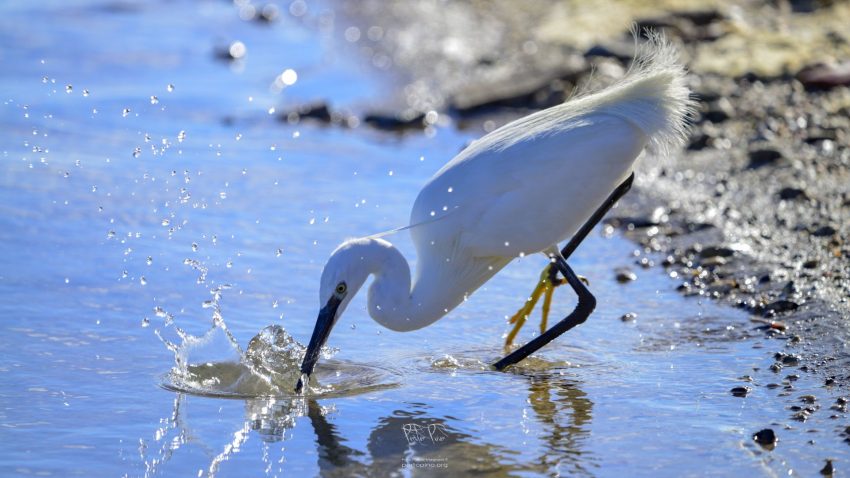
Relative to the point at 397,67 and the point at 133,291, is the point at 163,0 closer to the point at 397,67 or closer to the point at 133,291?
the point at 397,67

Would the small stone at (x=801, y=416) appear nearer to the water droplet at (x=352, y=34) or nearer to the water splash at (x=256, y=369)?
the water splash at (x=256, y=369)

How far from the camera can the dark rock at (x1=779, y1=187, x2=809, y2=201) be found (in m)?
7.99

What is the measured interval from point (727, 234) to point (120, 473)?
15.1ft

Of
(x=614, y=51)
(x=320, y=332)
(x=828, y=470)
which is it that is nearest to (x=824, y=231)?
(x=828, y=470)

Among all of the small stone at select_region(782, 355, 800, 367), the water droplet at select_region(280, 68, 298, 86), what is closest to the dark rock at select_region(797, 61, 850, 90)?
the water droplet at select_region(280, 68, 298, 86)

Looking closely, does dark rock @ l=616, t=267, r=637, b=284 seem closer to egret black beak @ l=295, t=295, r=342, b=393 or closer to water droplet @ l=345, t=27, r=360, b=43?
egret black beak @ l=295, t=295, r=342, b=393

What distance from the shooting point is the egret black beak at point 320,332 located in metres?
5.37

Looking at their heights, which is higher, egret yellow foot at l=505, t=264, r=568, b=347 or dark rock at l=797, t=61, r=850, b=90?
dark rock at l=797, t=61, r=850, b=90

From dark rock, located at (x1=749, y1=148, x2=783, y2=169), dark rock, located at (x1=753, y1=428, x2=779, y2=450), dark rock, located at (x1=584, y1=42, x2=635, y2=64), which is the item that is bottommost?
dark rock, located at (x1=753, y1=428, x2=779, y2=450)

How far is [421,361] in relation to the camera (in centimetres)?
595

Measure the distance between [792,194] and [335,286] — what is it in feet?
13.3

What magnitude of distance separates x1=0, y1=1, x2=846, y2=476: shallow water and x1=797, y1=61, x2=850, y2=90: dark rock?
340 cm

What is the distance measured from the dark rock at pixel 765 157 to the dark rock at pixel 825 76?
2.01 meters

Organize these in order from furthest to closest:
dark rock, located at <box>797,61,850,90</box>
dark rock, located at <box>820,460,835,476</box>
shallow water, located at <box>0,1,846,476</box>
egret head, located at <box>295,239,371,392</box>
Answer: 1. dark rock, located at <box>797,61,850,90</box>
2. egret head, located at <box>295,239,371,392</box>
3. shallow water, located at <box>0,1,846,476</box>
4. dark rock, located at <box>820,460,835,476</box>
